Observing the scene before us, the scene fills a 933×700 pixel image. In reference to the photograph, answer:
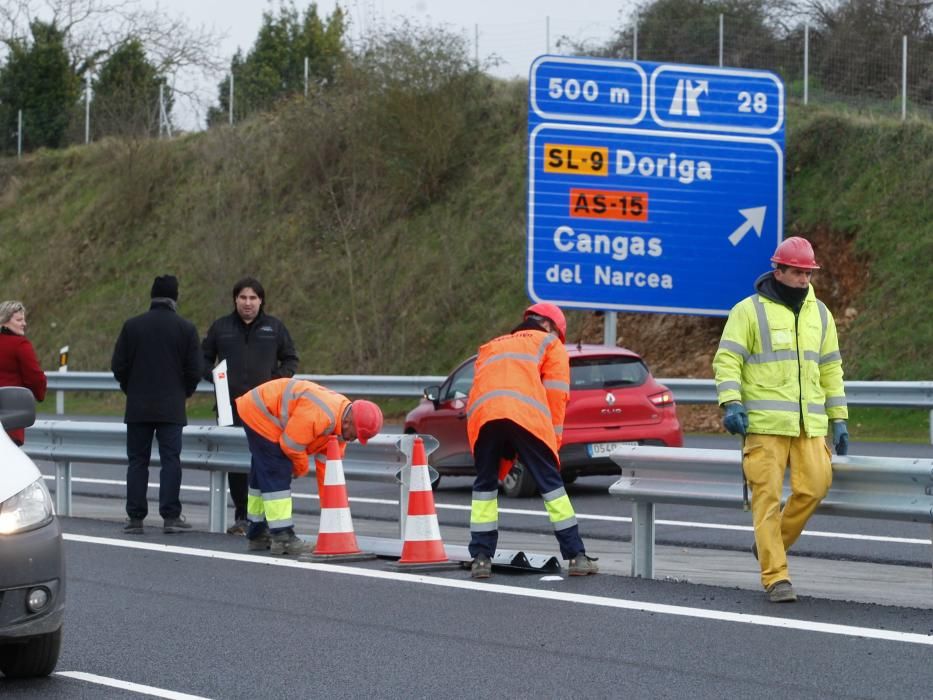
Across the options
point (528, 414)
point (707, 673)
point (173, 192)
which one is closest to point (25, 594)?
point (707, 673)

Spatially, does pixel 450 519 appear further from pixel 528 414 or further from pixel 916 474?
pixel 916 474

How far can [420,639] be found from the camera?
8.45 metres

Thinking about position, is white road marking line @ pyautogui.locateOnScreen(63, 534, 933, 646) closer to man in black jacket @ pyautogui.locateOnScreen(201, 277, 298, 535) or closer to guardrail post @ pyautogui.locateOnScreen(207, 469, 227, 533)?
guardrail post @ pyautogui.locateOnScreen(207, 469, 227, 533)

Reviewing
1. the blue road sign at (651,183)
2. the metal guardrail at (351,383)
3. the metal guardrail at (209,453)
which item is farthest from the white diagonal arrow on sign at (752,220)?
the metal guardrail at (209,453)

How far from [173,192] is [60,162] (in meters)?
7.65

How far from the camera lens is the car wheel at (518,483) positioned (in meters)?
16.8

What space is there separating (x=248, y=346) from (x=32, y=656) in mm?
5802

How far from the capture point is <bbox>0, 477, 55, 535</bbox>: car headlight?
691 cm

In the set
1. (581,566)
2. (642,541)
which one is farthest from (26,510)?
(642,541)

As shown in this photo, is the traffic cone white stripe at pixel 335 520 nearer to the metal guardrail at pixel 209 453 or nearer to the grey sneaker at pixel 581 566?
the metal guardrail at pixel 209 453

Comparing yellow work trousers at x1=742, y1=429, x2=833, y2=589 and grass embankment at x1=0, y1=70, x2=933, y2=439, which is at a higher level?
grass embankment at x1=0, y1=70, x2=933, y2=439

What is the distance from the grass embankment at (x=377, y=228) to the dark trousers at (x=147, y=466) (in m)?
11.9

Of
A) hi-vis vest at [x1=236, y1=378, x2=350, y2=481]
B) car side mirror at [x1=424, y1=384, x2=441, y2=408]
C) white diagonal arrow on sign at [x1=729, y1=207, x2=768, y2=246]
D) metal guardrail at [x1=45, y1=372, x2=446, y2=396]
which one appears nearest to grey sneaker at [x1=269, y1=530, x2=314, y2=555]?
hi-vis vest at [x1=236, y1=378, x2=350, y2=481]

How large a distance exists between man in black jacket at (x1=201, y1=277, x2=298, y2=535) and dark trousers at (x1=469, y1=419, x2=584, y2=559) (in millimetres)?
2681
